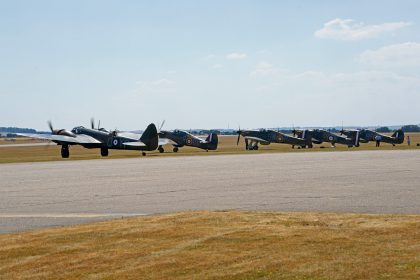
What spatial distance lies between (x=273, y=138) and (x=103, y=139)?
36311 mm

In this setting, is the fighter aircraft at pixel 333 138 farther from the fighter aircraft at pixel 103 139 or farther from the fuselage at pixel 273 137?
the fighter aircraft at pixel 103 139

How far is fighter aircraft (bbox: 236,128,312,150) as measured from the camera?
93.1 meters

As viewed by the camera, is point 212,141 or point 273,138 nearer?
point 212,141

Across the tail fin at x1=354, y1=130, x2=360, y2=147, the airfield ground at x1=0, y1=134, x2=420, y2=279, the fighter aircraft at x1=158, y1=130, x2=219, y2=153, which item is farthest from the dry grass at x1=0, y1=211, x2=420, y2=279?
the tail fin at x1=354, y1=130, x2=360, y2=147

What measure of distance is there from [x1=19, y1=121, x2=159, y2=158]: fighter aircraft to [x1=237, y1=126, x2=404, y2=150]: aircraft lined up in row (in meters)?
27.6

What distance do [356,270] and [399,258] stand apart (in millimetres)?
955

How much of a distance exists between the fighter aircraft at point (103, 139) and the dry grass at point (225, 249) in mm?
49526

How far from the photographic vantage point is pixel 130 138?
6375 centimetres

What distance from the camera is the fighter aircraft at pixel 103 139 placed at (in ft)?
204

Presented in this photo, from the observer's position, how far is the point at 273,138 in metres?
93.6

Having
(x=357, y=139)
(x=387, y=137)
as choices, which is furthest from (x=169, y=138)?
(x=387, y=137)

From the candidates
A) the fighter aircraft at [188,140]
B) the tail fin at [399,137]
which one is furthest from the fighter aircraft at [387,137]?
the fighter aircraft at [188,140]

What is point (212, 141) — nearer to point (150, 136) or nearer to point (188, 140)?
point (188, 140)

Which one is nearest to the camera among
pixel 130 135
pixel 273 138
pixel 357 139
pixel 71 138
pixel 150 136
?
pixel 71 138
